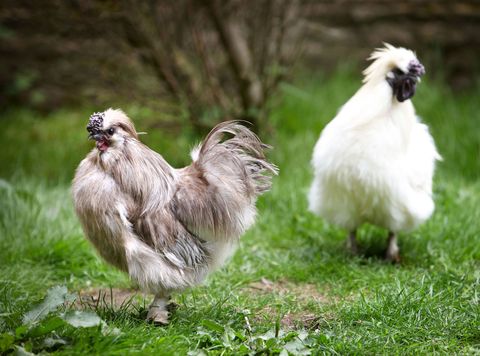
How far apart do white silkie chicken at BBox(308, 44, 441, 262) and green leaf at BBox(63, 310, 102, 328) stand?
7.11 ft

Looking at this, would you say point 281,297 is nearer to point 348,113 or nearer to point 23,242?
point 348,113

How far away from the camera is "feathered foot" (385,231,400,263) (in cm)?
519

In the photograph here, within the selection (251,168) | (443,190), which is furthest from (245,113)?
(251,168)

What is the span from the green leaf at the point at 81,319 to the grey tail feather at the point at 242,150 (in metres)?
1.05

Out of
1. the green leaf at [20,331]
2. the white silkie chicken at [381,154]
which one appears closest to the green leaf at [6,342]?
the green leaf at [20,331]

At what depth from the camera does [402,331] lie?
3.73 m

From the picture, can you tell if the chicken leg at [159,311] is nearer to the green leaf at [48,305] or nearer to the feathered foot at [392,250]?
the green leaf at [48,305]

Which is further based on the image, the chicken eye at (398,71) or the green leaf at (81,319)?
the chicken eye at (398,71)

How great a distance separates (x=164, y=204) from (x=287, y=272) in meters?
1.57

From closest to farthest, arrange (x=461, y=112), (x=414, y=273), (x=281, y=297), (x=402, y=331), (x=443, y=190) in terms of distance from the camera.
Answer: (x=402, y=331) → (x=281, y=297) → (x=414, y=273) → (x=443, y=190) → (x=461, y=112)

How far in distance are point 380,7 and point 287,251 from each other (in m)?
5.19

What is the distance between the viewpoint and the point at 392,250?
5.21 m

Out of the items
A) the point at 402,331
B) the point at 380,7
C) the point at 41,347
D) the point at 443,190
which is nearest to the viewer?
the point at 41,347

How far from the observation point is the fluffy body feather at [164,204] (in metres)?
3.60
